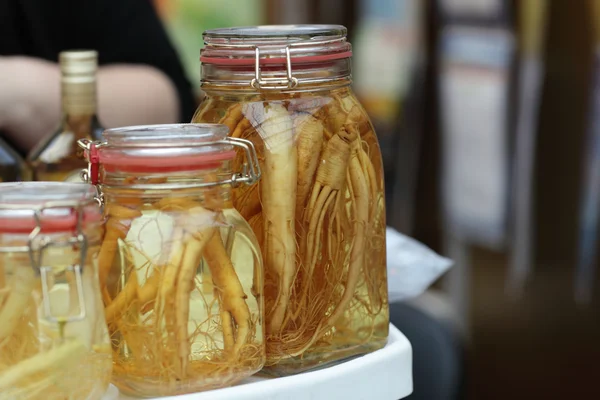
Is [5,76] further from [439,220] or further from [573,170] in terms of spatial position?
[439,220]

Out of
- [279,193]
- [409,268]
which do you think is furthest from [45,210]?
[409,268]

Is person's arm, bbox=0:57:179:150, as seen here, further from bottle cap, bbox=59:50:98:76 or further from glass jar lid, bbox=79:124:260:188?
glass jar lid, bbox=79:124:260:188

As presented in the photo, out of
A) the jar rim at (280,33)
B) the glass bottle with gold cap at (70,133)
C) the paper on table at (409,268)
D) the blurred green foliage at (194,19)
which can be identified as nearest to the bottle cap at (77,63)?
the glass bottle with gold cap at (70,133)

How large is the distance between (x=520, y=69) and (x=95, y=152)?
4.37 ft

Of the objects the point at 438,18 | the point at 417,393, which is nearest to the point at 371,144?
the point at 417,393

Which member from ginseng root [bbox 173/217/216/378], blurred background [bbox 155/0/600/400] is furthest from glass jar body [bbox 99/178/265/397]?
blurred background [bbox 155/0/600/400]

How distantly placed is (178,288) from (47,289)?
62 millimetres

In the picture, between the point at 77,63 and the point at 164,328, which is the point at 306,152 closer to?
the point at 164,328

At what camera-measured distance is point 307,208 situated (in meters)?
0.47

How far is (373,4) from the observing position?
2.16m

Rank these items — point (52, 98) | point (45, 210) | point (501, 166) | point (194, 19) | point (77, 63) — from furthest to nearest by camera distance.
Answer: point (194, 19)
point (501, 166)
point (52, 98)
point (77, 63)
point (45, 210)

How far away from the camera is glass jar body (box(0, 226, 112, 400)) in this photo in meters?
0.40

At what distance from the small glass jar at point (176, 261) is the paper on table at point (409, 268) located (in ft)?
0.81

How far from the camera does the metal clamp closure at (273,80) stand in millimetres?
460
